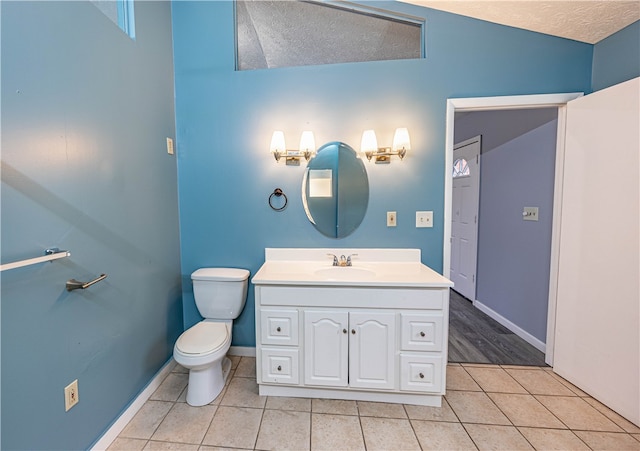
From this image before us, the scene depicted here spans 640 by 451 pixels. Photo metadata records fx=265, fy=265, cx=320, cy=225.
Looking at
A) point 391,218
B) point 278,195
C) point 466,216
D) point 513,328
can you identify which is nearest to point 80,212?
point 278,195

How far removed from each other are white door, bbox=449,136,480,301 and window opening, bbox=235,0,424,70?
165 centimetres

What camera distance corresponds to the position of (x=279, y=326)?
165 centimetres

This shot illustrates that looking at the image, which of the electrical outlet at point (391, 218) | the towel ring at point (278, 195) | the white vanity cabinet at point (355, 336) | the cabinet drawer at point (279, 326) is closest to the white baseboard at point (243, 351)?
the white vanity cabinet at point (355, 336)

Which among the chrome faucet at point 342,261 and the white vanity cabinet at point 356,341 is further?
the chrome faucet at point 342,261

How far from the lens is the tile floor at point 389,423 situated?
138 centimetres

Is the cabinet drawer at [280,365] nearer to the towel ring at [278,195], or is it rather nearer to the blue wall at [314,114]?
the blue wall at [314,114]

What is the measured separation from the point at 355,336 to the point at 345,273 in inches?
17.4

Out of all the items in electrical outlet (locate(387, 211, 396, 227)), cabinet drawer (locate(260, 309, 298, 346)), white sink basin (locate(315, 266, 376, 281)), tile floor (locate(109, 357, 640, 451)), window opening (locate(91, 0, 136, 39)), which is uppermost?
window opening (locate(91, 0, 136, 39))

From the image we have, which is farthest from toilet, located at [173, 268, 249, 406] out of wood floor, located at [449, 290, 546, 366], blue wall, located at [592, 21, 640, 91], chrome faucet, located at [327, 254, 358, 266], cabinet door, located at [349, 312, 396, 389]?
blue wall, located at [592, 21, 640, 91]

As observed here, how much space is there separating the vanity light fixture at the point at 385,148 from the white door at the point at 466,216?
166 cm

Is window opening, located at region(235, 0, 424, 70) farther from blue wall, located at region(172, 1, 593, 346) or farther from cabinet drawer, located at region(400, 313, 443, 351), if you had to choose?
cabinet drawer, located at region(400, 313, 443, 351)

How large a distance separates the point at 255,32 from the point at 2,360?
7.75ft

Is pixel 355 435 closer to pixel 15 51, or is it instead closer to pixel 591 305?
pixel 591 305

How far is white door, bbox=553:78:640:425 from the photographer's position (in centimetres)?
148
